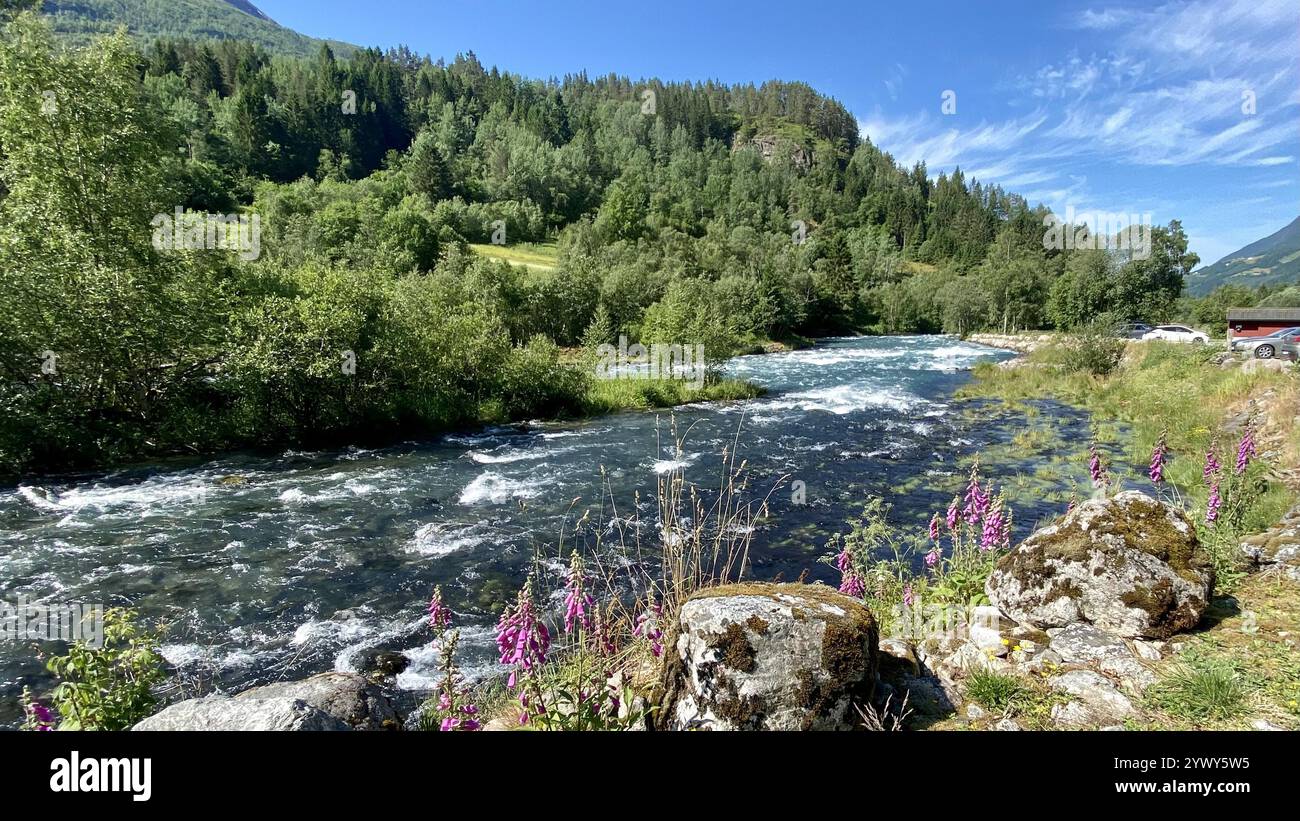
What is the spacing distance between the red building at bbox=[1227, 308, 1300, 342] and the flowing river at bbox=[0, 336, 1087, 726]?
27.7 meters

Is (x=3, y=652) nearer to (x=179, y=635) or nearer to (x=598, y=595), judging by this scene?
(x=179, y=635)

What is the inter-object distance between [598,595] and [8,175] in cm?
2474

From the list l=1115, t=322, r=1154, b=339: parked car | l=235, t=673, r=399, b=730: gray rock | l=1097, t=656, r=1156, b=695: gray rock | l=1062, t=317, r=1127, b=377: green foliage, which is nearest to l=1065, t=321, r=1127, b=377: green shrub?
l=1062, t=317, r=1127, b=377: green foliage

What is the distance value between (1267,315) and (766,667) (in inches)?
2312

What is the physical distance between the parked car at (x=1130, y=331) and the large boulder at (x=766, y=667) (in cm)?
4412

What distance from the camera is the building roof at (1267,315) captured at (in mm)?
41750

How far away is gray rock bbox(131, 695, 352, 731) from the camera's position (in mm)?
3475

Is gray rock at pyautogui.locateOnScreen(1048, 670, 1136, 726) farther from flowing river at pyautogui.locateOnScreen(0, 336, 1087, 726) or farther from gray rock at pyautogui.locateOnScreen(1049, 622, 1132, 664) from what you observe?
flowing river at pyautogui.locateOnScreen(0, 336, 1087, 726)

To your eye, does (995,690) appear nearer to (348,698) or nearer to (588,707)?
(588,707)

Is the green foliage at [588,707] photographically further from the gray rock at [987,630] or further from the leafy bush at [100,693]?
the gray rock at [987,630]

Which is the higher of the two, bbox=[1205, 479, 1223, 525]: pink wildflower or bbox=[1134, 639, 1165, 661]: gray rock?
bbox=[1205, 479, 1223, 525]: pink wildflower

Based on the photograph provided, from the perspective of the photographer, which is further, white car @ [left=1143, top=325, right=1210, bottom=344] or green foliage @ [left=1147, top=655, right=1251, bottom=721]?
white car @ [left=1143, top=325, right=1210, bottom=344]

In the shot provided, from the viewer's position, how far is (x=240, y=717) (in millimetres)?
3514
